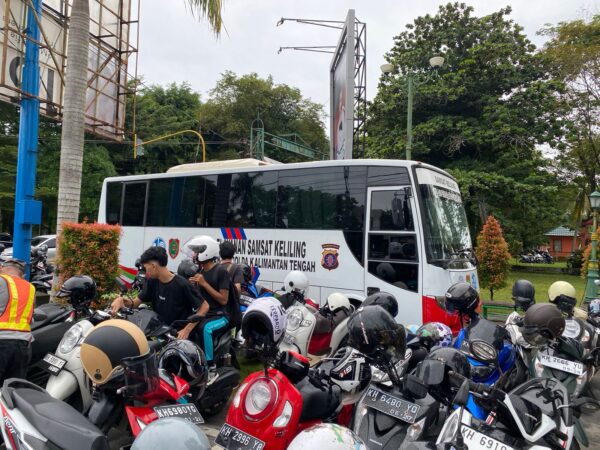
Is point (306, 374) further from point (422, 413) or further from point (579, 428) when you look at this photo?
point (579, 428)

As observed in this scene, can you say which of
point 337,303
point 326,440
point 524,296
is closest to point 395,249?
point 337,303

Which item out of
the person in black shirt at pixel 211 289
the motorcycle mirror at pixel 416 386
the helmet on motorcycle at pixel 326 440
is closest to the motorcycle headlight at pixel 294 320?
the person in black shirt at pixel 211 289

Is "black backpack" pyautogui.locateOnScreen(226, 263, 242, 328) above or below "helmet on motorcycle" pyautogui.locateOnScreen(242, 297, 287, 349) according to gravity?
below

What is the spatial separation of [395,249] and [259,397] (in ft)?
15.9

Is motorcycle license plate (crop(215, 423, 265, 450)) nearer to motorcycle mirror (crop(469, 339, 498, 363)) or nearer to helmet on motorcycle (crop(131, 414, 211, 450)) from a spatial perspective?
helmet on motorcycle (crop(131, 414, 211, 450))

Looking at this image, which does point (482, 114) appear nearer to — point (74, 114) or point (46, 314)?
point (74, 114)

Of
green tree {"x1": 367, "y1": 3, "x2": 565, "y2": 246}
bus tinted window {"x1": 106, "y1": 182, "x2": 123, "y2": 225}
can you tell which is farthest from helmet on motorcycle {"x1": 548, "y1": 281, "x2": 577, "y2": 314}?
green tree {"x1": 367, "y1": 3, "x2": 565, "y2": 246}

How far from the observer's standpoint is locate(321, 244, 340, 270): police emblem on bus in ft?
26.8

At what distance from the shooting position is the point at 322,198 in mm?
8609

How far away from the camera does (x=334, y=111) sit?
1845 centimetres

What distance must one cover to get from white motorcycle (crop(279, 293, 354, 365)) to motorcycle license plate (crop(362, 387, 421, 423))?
2652 mm

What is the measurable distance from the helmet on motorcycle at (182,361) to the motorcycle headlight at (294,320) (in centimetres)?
221

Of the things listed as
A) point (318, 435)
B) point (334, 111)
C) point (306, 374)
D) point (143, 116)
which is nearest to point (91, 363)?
point (306, 374)

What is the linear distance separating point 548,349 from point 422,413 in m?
1.95
